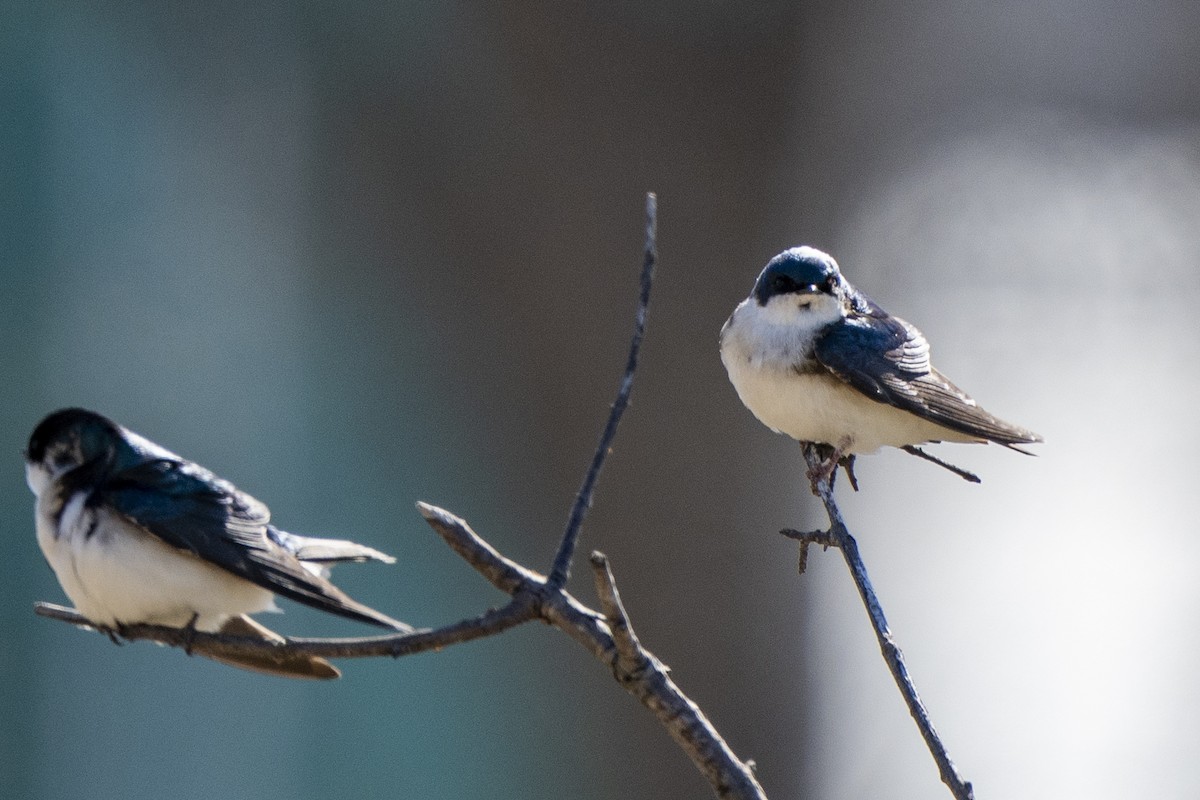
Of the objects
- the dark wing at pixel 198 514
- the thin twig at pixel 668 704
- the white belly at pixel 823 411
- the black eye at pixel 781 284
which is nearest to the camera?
the thin twig at pixel 668 704

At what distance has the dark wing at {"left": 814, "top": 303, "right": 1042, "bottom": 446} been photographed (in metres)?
2.38

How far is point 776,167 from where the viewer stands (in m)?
5.46

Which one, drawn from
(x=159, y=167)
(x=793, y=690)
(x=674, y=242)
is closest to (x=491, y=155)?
(x=674, y=242)

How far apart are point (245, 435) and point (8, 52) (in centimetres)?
144

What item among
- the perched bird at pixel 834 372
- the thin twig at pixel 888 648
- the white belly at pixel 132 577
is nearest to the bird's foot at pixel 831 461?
the perched bird at pixel 834 372

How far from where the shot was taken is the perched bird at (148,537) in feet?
7.29

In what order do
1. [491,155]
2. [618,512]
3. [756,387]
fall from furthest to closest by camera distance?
[491,155] < [618,512] < [756,387]

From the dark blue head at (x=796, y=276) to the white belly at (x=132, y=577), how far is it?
92cm

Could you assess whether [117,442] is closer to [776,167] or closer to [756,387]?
[756,387]

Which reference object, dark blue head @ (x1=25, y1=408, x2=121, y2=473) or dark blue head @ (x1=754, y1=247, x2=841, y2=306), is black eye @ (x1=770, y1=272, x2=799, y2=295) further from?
dark blue head @ (x1=25, y1=408, x2=121, y2=473)

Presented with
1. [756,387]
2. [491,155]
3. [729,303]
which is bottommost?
[756,387]

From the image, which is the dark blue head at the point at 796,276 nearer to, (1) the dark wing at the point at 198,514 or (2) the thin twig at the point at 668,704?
(1) the dark wing at the point at 198,514

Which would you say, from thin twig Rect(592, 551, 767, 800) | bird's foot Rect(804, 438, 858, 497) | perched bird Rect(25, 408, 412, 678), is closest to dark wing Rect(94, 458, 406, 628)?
perched bird Rect(25, 408, 412, 678)

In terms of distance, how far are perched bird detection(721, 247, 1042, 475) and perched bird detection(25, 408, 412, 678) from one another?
63cm
